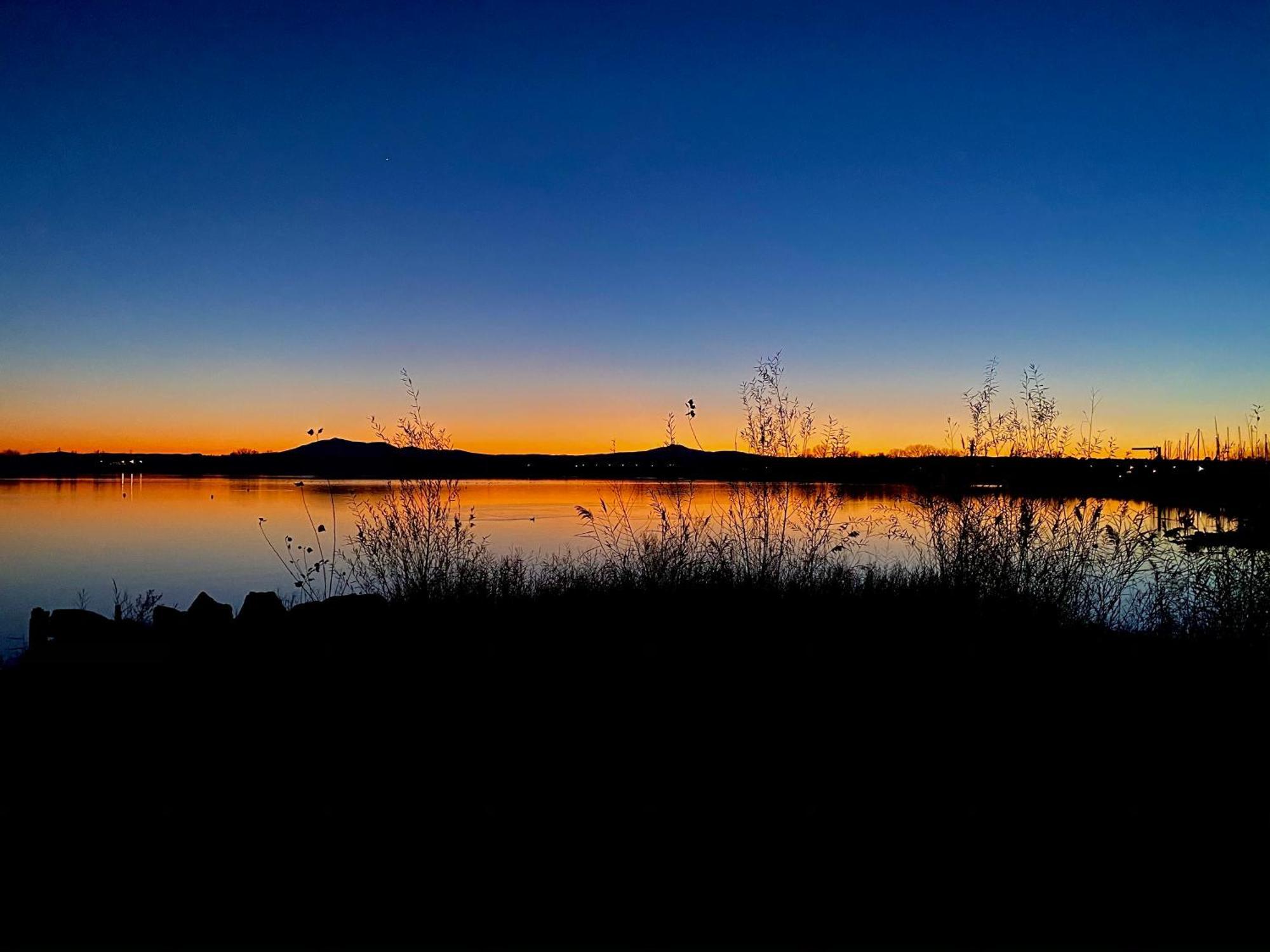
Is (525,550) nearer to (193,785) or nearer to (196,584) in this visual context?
(196,584)

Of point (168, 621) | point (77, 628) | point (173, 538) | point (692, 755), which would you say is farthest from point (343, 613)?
point (173, 538)

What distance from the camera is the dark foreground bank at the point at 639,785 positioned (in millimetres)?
2568

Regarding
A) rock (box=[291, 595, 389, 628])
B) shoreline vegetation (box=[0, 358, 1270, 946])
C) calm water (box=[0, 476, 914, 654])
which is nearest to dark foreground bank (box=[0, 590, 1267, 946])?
shoreline vegetation (box=[0, 358, 1270, 946])

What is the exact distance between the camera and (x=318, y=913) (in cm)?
255

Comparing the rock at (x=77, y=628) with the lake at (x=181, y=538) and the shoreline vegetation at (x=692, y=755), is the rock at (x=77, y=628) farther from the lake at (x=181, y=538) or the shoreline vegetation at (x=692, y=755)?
the lake at (x=181, y=538)

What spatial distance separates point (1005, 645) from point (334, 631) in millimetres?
4565

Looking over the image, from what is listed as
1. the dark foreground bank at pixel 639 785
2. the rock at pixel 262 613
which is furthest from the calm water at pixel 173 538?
the dark foreground bank at pixel 639 785

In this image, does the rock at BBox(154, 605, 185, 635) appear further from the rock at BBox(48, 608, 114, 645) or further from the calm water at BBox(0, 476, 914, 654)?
the calm water at BBox(0, 476, 914, 654)

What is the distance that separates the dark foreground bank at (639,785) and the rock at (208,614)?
0.82ft

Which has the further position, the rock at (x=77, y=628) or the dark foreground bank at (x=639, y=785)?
the rock at (x=77, y=628)

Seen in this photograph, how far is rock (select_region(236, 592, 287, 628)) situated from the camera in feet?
19.0

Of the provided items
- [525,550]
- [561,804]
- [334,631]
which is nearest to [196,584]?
[525,550]

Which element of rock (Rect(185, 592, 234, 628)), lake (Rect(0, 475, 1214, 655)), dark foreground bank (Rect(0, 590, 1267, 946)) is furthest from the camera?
lake (Rect(0, 475, 1214, 655))

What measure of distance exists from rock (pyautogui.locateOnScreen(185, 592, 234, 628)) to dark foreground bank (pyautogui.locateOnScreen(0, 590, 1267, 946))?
0.25 meters
